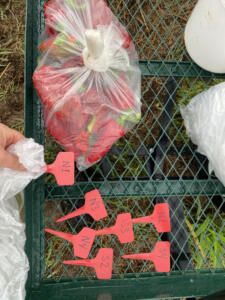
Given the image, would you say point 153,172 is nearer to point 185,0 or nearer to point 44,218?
point 44,218

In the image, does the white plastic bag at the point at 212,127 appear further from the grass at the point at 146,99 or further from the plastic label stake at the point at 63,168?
the plastic label stake at the point at 63,168

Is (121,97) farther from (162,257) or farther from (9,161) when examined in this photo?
(162,257)

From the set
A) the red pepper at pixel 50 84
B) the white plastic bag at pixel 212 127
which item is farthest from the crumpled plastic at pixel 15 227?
the white plastic bag at pixel 212 127

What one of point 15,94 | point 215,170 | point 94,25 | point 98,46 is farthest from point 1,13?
point 215,170

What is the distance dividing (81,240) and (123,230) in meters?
0.11

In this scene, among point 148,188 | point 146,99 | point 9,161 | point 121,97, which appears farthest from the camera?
point 146,99

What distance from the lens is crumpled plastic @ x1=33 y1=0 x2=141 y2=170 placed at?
0.99 metres

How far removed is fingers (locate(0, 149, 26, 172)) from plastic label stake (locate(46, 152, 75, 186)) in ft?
0.24

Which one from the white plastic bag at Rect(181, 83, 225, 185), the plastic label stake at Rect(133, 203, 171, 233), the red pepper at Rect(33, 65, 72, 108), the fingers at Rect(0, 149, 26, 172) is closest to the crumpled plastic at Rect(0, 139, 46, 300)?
the fingers at Rect(0, 149, 26, 172)

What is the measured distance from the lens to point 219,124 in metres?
1.08

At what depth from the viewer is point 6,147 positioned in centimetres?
96

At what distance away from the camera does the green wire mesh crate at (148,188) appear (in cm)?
107

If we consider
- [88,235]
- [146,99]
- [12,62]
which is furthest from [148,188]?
[12,62]

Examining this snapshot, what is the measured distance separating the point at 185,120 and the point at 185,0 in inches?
17.3
